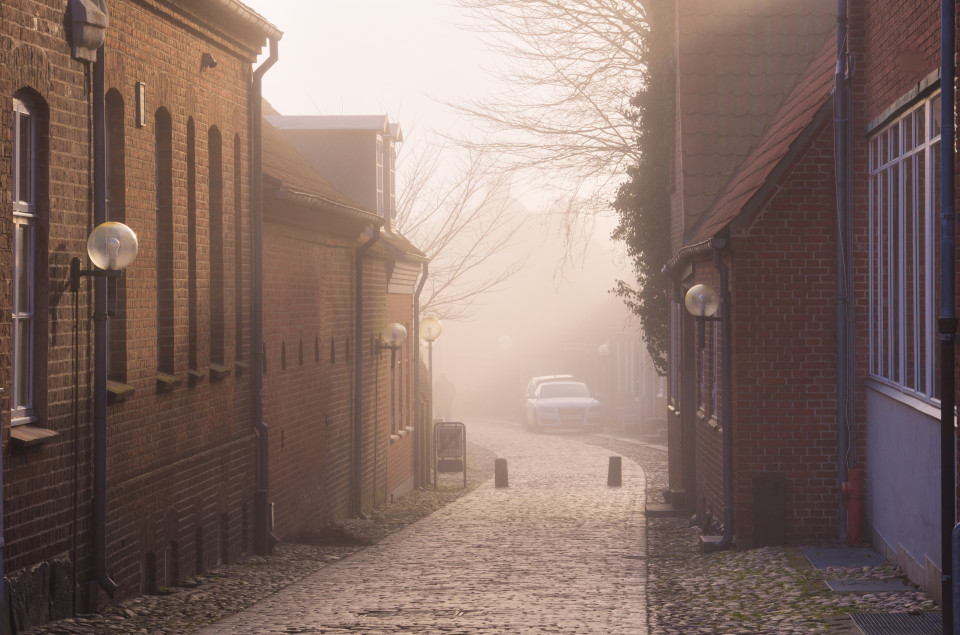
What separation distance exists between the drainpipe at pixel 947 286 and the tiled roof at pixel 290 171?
302 inches

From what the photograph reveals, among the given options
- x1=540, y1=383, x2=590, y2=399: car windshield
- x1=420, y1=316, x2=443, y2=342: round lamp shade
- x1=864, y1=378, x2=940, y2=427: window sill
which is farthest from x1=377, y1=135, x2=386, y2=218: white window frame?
x1=540, y1=383, x2=590, y2=399: car windshield

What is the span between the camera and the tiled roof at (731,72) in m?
16.0

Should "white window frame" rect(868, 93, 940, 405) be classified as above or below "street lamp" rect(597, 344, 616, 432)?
above

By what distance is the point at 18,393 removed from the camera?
795 cm

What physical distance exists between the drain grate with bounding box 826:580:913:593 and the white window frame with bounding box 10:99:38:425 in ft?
18.6

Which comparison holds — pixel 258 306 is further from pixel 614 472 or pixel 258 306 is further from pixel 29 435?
pixel 614 472

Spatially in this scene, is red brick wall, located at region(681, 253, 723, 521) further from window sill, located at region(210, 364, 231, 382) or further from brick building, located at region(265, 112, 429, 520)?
window sill, located at region(210, 364, 231, 382)

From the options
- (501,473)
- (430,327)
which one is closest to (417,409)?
(430,327)

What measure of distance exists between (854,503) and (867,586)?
215cm

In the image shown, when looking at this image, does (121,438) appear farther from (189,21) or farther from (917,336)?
(917,336)

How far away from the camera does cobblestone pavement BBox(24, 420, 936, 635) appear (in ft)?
27.6

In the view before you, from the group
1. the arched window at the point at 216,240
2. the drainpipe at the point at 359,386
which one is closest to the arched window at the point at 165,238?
the arched window at the point at 216,240

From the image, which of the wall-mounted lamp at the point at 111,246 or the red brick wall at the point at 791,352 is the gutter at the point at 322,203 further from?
the wall-mounted lamp at the point at 111,246

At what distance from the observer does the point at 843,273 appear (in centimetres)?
1173
